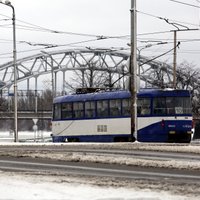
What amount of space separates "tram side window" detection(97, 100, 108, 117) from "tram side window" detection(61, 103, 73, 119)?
2919mm

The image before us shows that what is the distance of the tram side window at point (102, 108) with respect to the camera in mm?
34938

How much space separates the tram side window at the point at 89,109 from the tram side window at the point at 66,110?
70.2 inches

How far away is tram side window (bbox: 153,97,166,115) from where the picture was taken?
3297cm

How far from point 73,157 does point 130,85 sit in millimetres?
11094

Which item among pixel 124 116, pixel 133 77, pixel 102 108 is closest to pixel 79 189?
pixel 133 77

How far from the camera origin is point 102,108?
35156 millimetres

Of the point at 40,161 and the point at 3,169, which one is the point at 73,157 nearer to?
the point at 40,161

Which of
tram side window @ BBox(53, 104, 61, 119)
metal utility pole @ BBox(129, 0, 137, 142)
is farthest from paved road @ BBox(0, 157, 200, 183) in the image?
Result: tram side window @ BBox(53, 104, 61, 119)

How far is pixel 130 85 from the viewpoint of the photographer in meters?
29.9

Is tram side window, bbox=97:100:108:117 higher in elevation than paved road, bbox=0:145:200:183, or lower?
higher

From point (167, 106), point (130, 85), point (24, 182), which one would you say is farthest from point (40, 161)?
point (167, 106)

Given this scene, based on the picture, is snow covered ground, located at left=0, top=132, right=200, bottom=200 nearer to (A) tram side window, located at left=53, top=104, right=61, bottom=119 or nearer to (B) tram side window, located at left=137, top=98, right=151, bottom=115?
(B) tram side window, located at left=137, top=98, right=151, bottom=115

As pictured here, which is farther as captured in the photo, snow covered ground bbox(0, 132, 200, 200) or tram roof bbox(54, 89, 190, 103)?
tram roof bbox(54, 89, 190, 103)

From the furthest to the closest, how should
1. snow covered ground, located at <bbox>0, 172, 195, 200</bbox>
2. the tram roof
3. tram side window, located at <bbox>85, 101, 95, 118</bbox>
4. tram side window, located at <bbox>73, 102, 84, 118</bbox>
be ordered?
tram side window, located at <bbox>73, 102, 84, 118</bbox> < tram side window, located at <bbox>85, 101, 95, 118</bbox> < the tram roof < snow covered ground, located at <bbox>0, 172, 195, 200</bbox>
